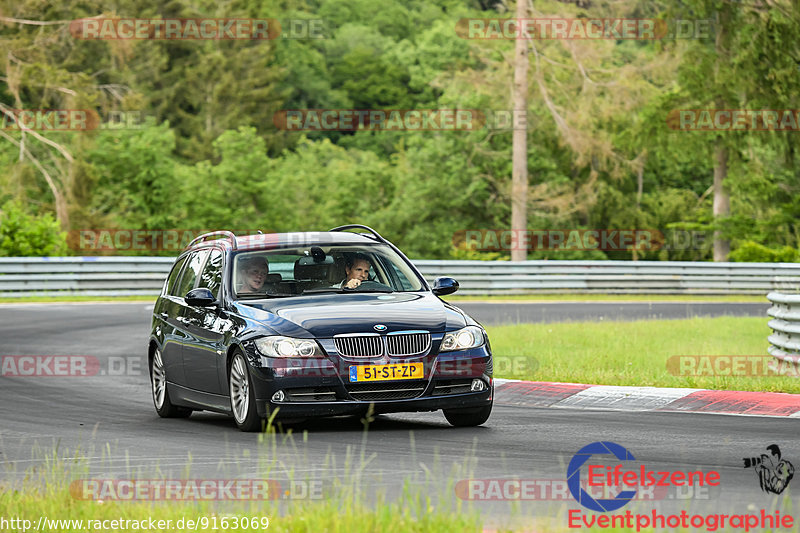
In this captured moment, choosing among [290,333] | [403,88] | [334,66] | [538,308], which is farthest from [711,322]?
[334,66]

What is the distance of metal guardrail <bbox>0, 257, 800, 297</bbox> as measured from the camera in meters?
33.9

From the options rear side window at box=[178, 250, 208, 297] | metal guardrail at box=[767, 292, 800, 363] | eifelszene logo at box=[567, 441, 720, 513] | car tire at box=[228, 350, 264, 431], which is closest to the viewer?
eifelszene logo at box=[567, 441, 720, 513]

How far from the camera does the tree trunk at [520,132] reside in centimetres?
4434

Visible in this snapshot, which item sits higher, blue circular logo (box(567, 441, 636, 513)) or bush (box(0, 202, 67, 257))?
blue circular logo (box(567, 441, 636, 513))

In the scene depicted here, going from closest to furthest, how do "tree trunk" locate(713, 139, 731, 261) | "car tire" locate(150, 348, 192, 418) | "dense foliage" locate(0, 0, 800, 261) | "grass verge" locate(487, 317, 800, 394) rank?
"car tire" locate(150, 348, 192, 418), "grass verge" locate(487, 317, 800, 394), "dense foliage" locate(0, 0, 800, 261), "tree trunk" locate(713, 139, 731, 261)

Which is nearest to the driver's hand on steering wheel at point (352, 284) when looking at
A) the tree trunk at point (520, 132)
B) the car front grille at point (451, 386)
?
the car front grille at point (451, 386)

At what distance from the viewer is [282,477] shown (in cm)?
816

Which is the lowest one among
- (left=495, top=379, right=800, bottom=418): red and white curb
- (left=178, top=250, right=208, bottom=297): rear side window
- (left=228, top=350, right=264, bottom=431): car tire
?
(left=495, top=379, right=800, bottom=418): red and white curb

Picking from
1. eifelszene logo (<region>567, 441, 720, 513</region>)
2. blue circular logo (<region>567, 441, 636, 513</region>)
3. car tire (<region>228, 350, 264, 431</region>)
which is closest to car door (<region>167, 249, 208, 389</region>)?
car tire (<region>228, 350, 264, 431</region>)

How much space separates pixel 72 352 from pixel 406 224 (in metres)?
40.8

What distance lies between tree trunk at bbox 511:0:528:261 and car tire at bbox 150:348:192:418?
3208 cm

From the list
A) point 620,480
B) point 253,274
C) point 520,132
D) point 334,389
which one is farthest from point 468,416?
point 520,132

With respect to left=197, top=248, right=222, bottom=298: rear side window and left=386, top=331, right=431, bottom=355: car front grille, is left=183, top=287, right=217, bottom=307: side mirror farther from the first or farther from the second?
left=386, top=331, right=431, bottom=355: car front grille

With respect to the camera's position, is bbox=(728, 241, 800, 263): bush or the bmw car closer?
the bmw car
